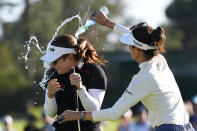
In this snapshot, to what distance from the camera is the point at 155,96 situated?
557 centimetres

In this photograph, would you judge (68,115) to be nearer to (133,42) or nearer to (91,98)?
(91,98)

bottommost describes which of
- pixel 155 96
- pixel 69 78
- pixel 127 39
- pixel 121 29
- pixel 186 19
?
pixel 155 96

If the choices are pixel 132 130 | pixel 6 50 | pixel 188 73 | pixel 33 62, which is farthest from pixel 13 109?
pixel 33 62

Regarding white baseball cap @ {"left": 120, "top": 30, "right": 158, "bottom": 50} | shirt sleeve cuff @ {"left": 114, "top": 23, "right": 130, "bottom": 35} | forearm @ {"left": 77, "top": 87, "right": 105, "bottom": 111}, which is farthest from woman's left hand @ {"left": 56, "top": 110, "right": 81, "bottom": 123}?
shirt sleeve cuff @ {"left": 114, "top": 23, "right": 130, "bottom": 35}

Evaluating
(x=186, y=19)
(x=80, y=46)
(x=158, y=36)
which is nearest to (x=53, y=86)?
(x=80, y=46)

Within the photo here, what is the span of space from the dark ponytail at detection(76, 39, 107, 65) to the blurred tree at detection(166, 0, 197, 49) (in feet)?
179

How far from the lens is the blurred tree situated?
198ft

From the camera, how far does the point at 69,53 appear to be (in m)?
6.12

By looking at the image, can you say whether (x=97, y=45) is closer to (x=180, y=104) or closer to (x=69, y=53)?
(x=69, y=53)

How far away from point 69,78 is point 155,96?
37.9 inches

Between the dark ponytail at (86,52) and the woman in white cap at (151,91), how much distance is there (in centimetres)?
49

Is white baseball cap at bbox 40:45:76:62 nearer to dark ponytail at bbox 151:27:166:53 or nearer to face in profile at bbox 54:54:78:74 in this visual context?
face in profile at bbox 54:54:78:74

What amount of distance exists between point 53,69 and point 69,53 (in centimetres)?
44

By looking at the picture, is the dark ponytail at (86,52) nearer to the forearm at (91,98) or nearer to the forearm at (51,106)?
the forearm at (91,98)
